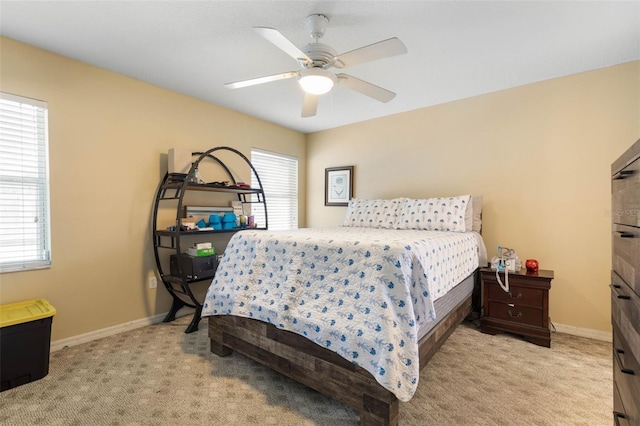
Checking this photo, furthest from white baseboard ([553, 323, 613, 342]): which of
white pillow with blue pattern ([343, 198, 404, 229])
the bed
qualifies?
white pillow with blue pattern ([343, 198, 404, 229])

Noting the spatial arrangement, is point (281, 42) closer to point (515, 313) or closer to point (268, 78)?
point (268, 78)

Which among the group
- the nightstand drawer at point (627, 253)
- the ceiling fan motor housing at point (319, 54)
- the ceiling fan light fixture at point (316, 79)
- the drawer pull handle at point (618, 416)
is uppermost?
the ceiling fan motor housing at point (319, 54)

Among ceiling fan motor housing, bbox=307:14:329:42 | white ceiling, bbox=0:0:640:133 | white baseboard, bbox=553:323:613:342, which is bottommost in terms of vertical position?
white baseboard, bbox=553:323:613:342

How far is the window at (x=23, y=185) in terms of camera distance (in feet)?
7.41

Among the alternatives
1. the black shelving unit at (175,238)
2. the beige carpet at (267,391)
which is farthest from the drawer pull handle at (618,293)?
the black shelving unit at (175,238)

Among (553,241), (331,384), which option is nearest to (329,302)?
(331,384)

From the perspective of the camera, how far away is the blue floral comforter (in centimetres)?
149

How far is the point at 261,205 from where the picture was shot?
428cm

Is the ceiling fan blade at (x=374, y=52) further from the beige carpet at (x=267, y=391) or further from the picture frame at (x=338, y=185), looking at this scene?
the picture frame at (x=338, y=185)

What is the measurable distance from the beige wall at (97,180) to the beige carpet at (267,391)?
48 centimetres

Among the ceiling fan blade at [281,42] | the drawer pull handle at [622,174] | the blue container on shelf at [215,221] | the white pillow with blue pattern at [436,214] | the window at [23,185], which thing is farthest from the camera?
the blue container on shelf at [215,221]

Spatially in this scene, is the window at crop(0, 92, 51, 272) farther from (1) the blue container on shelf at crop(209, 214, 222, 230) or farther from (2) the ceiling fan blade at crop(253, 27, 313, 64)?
(2) the ceiling fan blade at crop(253, 27, 313, 64)

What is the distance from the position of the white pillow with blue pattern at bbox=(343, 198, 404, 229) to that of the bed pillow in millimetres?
710

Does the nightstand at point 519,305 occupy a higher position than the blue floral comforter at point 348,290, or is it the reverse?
the blue floral comforter at point 348,290
